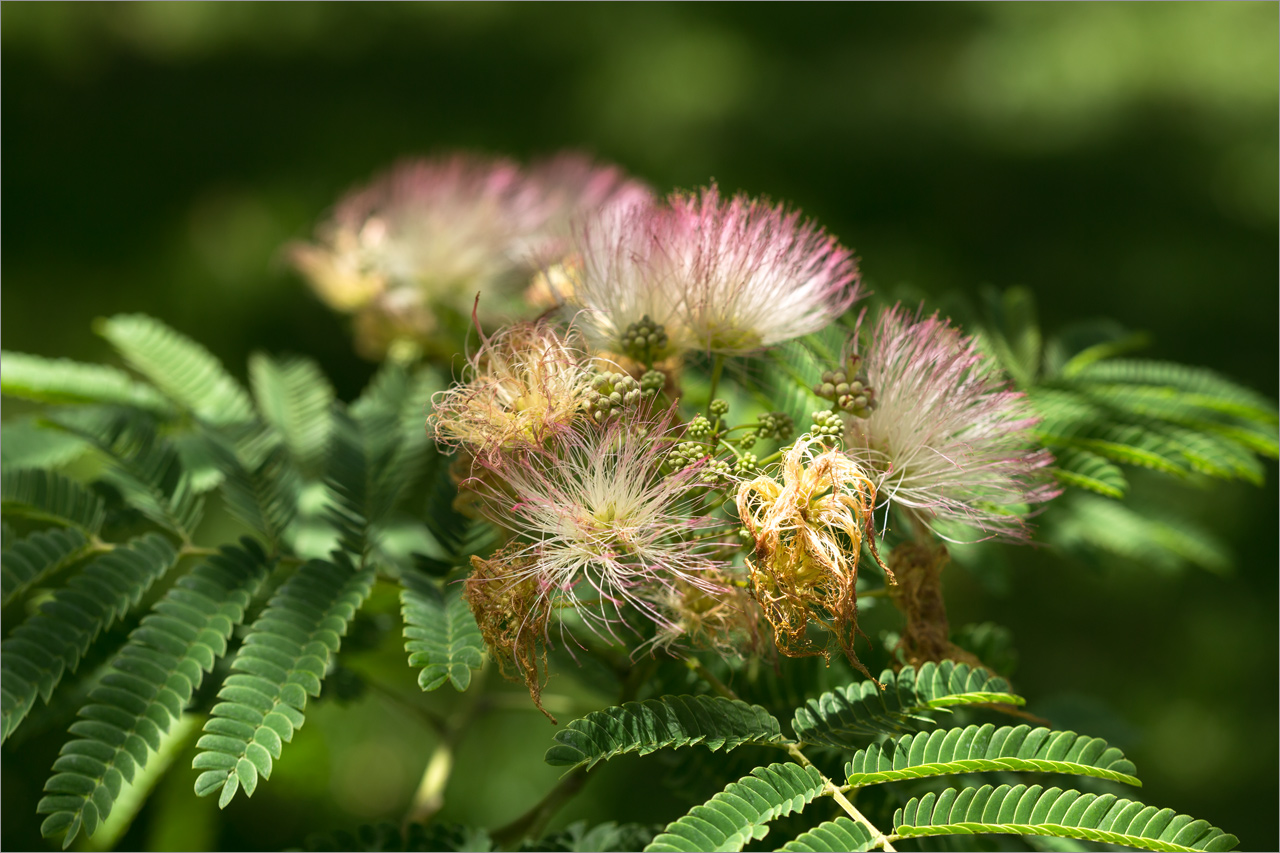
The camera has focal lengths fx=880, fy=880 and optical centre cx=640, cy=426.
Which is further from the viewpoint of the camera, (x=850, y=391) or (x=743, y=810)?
(x=850, y=391)

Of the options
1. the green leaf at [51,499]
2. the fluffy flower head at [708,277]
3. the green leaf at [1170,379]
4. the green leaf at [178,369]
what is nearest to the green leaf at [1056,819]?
the fluffy flower head at [708,277]

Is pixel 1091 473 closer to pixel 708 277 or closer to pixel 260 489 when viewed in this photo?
pixel 708 277

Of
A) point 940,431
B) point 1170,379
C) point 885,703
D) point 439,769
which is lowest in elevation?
point 439,769

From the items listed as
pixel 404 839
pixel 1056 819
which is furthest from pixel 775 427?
pixel 404 839

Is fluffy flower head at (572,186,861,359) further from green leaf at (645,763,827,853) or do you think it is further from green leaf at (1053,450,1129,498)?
green leaf at (645,763,827,853)

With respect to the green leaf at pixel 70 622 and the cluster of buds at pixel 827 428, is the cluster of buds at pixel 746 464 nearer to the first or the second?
the cluster of buds at pixel 827 428

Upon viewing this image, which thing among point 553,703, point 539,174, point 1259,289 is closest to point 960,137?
point 1259,289
